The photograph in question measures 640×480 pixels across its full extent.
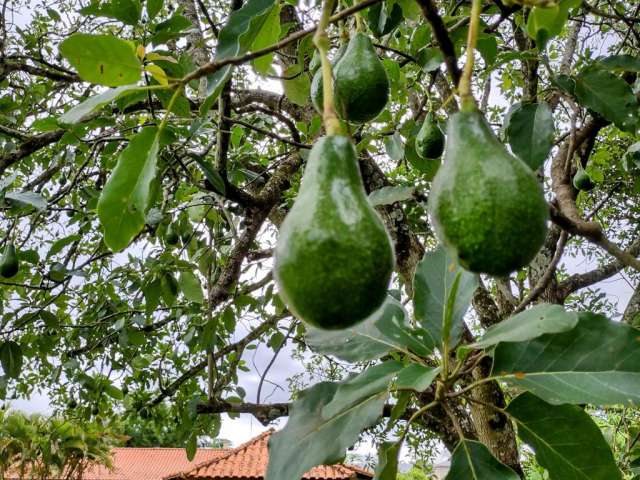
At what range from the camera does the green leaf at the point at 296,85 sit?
6.31 feet

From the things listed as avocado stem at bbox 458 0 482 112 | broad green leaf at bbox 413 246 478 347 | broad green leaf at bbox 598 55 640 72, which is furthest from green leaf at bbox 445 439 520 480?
broad green leaf at bbox 598 55 640 72

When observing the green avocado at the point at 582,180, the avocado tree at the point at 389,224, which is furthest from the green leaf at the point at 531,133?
the green avocado at the point at 582,180

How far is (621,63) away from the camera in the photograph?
1.41m

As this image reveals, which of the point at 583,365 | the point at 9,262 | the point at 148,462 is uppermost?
the point at 148,462

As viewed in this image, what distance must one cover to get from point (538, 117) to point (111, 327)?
10.4ft

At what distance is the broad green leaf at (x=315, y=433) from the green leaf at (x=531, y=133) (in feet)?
2.04

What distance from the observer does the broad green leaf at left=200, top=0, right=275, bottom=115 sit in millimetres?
875

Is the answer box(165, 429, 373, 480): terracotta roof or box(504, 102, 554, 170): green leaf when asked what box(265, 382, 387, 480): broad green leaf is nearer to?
box(504, 102, 554, 170): green leaf

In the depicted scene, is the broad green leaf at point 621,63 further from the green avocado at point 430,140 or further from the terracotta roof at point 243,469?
the terracotta roof at point 243,469

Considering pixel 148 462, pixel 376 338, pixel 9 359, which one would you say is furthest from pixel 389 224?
pixel 148 462

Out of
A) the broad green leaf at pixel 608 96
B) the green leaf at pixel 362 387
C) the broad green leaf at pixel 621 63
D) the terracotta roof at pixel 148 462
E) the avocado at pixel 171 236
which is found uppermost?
the terracotta roof at pixel 148 462

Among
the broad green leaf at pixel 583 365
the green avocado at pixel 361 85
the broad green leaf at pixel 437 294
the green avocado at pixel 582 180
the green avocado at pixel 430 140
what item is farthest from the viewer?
the green avocado at pixel 582 180

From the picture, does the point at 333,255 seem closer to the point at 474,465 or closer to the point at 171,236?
the point at 474,465

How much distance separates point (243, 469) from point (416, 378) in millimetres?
11261
